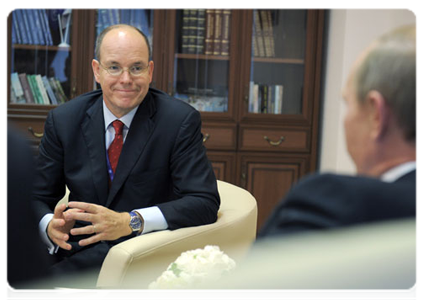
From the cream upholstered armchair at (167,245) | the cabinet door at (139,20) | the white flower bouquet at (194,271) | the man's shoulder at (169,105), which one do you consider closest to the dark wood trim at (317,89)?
the cabinet door at (139,20)

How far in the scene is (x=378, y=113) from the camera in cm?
45

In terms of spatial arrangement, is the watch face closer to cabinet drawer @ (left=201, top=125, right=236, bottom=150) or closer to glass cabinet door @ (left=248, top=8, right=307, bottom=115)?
cabinet drawer @ (left=201, top=125, right=236, bottom=150)

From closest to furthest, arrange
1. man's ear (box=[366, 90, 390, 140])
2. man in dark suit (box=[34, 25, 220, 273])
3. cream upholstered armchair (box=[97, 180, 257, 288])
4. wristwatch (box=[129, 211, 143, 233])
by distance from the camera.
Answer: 1. man's ear (box=[366, 90, 390, 140])
2. cream upholstered armchair (box=[97, 180, 257, 288])
3. wristwatch (box=[129, 211, 143, 233])
4. man in dark suit (box=[34, 25, 220, 273])

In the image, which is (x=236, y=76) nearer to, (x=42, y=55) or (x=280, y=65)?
(x=280, y=65)

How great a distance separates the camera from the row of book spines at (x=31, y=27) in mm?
3275

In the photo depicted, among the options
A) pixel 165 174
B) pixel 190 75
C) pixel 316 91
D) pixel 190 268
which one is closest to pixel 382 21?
pixel 316 91

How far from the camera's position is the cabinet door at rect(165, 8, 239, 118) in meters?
3.31

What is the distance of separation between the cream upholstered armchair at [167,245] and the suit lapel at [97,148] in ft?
0.87

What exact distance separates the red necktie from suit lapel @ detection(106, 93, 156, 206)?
0.03 metres

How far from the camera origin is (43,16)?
3318 mm

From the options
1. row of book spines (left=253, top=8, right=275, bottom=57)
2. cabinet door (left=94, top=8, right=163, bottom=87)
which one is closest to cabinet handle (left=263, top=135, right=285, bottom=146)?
row of book spines (left=253, top=8, right=275, bottom=57)

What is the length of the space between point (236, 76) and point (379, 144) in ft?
9.52

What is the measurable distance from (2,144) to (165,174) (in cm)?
126

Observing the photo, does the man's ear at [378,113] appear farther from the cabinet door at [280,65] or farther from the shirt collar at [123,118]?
the cabinet door at [280,65]
